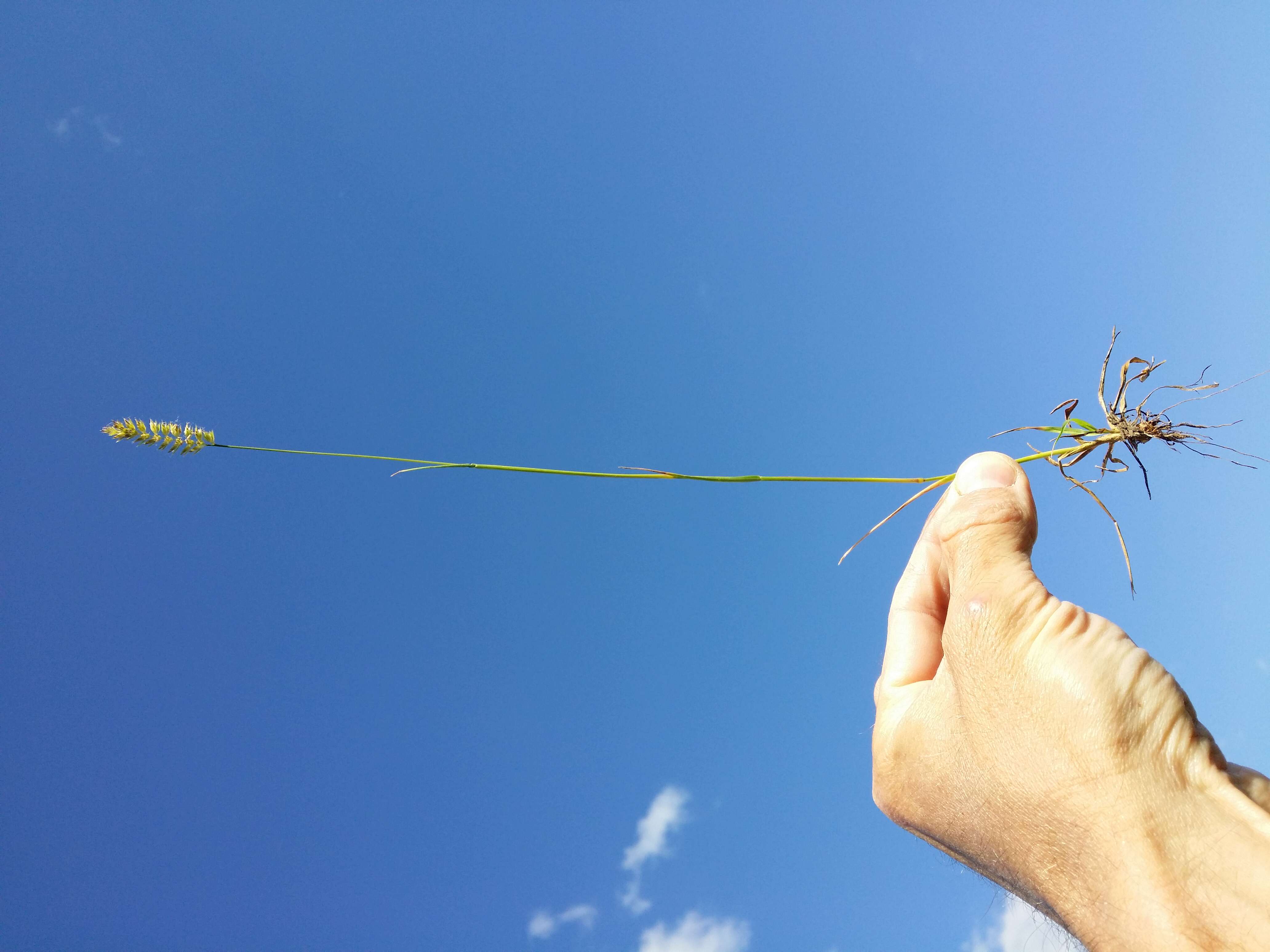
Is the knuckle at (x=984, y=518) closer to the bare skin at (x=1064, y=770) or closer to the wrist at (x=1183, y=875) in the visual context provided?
the bare skin at (x=1064, y=770)

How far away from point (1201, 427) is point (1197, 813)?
197 centimetres

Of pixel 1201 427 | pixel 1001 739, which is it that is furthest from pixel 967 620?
pixel 1201 427

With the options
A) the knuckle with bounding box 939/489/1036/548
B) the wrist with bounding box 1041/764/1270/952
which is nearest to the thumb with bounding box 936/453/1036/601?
the knuckle with bounding box 939/489/1036/548

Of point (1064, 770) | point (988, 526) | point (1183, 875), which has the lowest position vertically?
point (1183, 875)

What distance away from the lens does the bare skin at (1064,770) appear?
145 cm

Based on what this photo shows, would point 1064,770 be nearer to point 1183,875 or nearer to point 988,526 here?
point 1183,875

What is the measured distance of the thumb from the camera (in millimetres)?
1971

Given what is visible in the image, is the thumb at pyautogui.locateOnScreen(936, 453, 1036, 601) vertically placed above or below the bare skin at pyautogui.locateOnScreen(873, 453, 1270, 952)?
Answer: above

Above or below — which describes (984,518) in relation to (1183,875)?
above

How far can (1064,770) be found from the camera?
1.66m

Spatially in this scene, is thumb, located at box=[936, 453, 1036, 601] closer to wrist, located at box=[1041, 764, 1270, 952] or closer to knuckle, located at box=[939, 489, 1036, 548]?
knuckle, located at box=[939, 489, 1036, 548]

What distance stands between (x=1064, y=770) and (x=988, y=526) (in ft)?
2.30

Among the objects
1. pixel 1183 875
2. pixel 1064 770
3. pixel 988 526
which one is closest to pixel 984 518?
pixel 988 526

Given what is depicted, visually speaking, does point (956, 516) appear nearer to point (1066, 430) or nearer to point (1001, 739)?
point (1001, 739)
